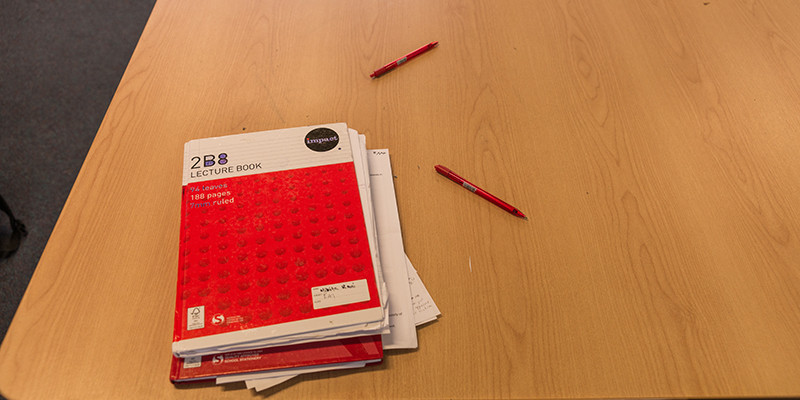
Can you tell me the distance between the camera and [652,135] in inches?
28.7

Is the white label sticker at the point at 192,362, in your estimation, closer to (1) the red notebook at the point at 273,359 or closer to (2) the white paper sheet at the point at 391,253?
(1) the red notebook at the point at 273,359

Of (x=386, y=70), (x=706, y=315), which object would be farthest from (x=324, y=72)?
(x=706, y=315)

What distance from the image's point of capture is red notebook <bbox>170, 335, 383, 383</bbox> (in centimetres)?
52

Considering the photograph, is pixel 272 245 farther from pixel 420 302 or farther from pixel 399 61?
pixel 399 61

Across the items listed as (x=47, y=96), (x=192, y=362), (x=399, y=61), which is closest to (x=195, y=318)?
(x=192, y=362)

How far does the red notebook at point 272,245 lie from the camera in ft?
1.73

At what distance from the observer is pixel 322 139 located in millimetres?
675

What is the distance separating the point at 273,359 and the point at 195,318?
0.11 m

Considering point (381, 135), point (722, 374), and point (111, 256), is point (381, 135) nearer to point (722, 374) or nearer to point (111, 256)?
point (111, 256)

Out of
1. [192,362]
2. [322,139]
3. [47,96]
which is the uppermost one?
[322,139]

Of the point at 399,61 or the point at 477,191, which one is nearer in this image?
the point at 477,191

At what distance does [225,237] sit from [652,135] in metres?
0.68

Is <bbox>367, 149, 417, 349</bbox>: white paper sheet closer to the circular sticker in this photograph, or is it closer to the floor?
the circular sticker

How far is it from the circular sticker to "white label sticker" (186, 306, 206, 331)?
0.90ft
